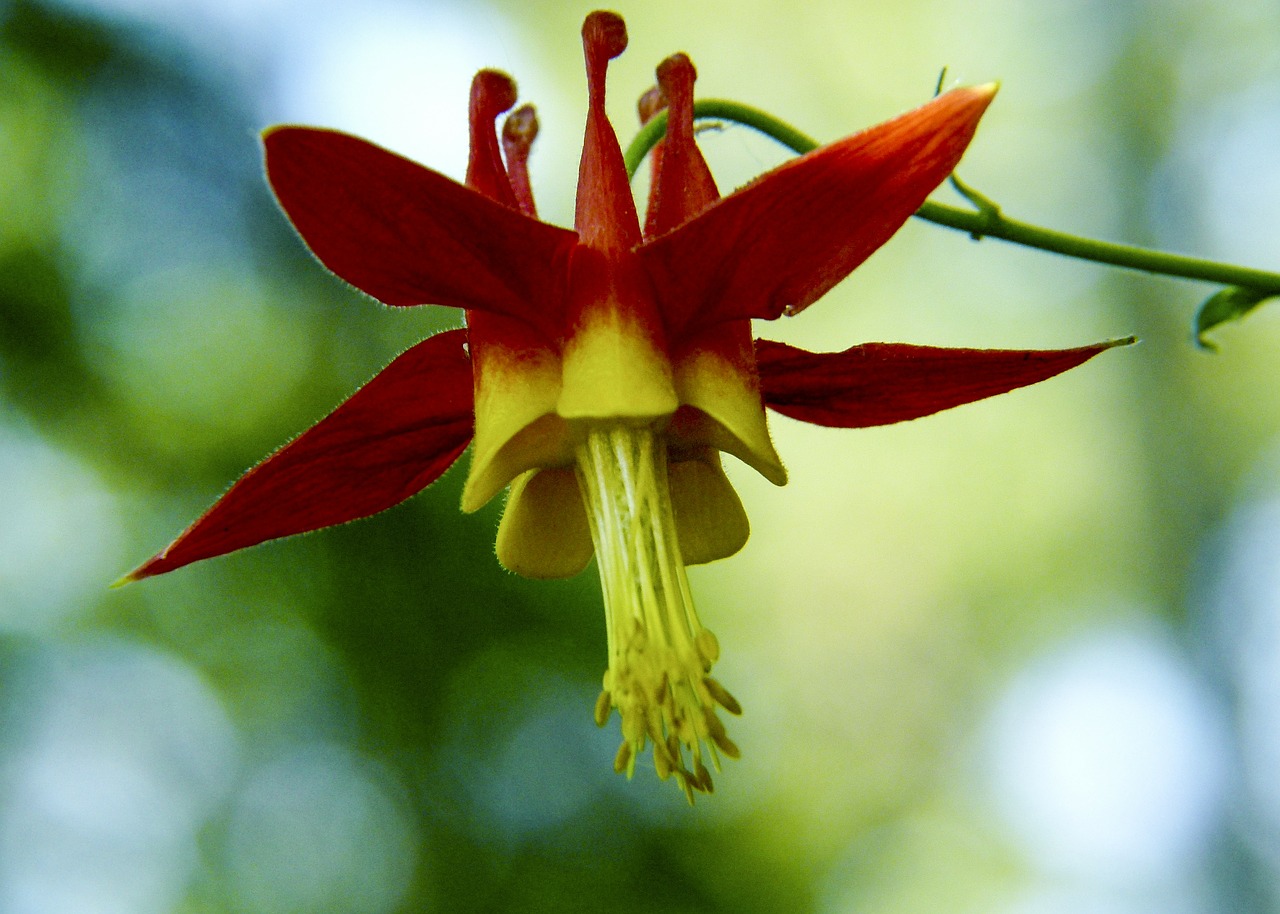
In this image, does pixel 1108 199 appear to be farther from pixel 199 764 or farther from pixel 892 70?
pixel 199 764

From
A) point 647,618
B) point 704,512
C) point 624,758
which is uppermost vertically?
point 704,512

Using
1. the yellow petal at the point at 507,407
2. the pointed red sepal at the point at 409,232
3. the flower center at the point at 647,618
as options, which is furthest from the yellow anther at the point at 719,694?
the pointed red sepal at the point at 409,232

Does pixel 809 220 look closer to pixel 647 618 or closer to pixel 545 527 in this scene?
pixel 647 618

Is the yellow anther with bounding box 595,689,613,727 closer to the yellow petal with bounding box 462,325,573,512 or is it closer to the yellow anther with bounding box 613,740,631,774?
the yellow anther with bounding box 613,740,631,774

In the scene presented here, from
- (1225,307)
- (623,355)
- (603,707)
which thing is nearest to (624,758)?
(603,707)

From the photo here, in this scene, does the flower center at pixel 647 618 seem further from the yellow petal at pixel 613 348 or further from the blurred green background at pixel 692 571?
the blurred green background at pixel 692 571

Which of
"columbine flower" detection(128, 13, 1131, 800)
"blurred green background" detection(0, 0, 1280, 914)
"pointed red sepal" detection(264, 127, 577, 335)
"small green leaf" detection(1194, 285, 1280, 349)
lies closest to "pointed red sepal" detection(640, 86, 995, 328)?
"columbine flower" detection(128, 13, 1131, 800)
